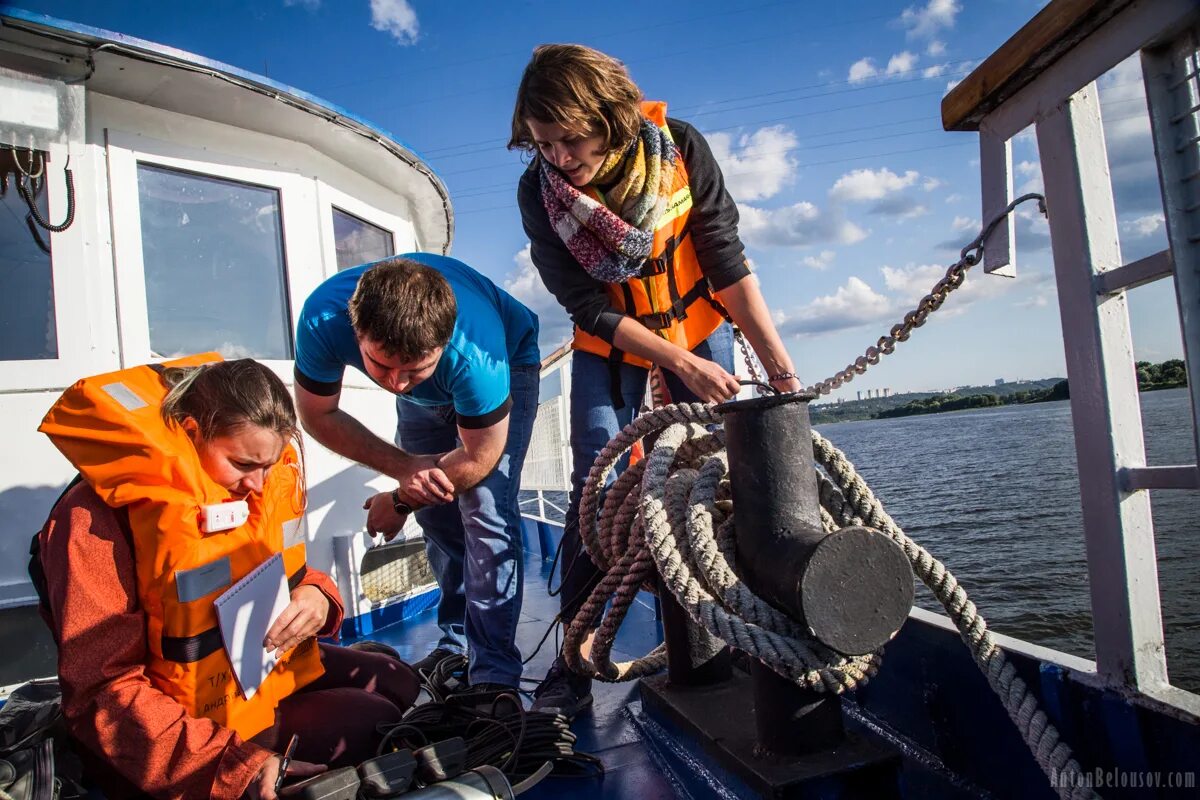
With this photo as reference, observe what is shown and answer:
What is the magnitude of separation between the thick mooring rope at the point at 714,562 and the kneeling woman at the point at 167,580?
78cm

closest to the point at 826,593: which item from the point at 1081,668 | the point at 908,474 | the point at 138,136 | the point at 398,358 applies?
the point at 1081,668

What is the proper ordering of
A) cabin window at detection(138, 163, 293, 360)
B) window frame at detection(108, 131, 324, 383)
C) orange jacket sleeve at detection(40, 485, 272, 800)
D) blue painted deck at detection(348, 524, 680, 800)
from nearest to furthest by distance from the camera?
orange jacket sleeve at detection(40, 485, 272, 800), blue painted deck at detection(348, 524, 680, 800), window frame at detection(108, 131, 324, 383), cabin window at detection(138, 163, 293, 360)

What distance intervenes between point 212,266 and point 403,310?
1973mm

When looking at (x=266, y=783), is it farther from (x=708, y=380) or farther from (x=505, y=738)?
(x=708, y=380)

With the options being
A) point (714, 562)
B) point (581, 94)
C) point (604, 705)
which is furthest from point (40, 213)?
point (714, 562)

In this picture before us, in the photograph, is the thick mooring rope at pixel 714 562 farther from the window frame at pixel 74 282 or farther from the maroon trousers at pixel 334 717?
the window frame at pixel 74 282

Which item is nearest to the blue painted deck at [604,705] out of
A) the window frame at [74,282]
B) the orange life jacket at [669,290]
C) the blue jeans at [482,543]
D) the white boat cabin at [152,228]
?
the blue jeans at [482,543]

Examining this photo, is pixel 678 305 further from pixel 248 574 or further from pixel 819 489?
pixel 248 574

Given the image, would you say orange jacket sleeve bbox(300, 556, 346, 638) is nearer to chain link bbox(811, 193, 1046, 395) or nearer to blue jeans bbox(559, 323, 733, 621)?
blue jeans bbox(559, 323, 733, 621)

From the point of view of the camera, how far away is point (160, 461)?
154 centimetres

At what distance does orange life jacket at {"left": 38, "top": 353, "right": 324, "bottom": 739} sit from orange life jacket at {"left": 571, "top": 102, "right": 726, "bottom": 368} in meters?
1.22

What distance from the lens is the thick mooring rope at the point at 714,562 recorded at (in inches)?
50.5

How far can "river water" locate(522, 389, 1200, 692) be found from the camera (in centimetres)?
482

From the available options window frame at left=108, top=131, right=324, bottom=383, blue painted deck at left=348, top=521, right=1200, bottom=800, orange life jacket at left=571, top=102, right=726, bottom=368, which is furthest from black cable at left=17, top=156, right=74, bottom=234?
blue painted deck at left=348, top=521, right=1200, bottom=800
